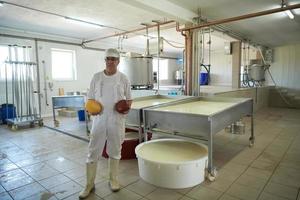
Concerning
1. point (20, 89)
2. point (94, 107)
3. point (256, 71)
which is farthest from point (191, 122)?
point (256, 71)

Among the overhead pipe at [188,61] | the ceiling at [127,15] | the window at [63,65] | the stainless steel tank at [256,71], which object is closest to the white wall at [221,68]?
the stainless steel tank at [256,71]

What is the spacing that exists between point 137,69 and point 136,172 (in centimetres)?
292

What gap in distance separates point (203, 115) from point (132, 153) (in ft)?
4.37

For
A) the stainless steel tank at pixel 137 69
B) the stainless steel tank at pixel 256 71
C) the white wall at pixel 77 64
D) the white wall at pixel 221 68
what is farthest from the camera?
the white wall at pixel 221 68

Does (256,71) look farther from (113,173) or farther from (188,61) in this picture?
(113,173)

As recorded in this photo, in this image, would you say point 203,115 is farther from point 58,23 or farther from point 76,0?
point 58,23

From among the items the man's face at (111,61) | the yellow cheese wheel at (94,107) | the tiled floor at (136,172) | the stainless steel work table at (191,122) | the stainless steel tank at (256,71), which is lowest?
the tiled floor at (136,172)

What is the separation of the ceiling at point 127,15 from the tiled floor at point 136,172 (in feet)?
8.10

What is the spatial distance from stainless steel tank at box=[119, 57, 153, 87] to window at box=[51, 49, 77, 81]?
289 centimetres

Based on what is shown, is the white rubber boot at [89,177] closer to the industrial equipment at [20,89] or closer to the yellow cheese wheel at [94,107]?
the yellow cheese wheel at [94,107]

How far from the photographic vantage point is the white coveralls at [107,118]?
203 centimetres

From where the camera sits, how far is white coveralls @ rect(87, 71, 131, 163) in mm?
2029

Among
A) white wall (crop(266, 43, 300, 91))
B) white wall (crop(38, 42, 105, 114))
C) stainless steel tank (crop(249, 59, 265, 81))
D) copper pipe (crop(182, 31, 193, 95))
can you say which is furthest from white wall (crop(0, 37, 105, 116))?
white wall (crop(266, 43, 300, 91))

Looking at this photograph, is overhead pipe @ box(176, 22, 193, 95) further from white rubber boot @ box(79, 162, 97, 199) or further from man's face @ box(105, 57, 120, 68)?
white rubber boot @ box(79, 162, 97, 199)
